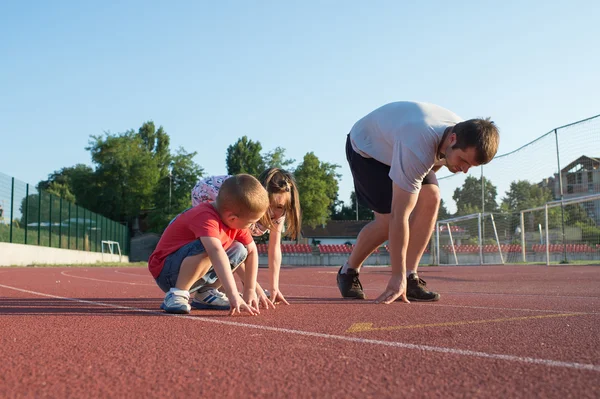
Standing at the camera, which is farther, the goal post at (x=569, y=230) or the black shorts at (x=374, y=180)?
the goal post at (x=569, y=230)

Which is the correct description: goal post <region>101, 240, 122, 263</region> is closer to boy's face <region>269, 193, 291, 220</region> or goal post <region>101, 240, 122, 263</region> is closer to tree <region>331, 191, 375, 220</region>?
boy's face <region>269, 193, 291, 220</region>

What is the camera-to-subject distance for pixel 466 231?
24.5 metres

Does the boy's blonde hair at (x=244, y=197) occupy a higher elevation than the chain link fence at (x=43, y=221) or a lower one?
lower

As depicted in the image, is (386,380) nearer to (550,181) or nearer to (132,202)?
(550,181)

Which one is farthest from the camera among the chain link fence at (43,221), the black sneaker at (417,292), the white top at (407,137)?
the chain link fence at (43,221)

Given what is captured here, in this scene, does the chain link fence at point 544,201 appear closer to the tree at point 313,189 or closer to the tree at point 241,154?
the tree at point 313,189

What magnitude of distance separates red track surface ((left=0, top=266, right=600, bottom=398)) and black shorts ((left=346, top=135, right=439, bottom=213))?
1.13 metres

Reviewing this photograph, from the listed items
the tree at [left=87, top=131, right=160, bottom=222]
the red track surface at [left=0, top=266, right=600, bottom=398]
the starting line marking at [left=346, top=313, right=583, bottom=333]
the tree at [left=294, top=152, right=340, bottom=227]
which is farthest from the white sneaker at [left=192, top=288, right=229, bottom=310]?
the tree at [left=87, top=131, right=160, bottom=222]

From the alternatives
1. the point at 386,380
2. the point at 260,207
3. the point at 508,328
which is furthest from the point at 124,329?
the point at 508,328

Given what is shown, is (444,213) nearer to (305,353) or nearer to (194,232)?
(194,232)

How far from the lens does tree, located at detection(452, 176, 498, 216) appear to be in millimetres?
21925

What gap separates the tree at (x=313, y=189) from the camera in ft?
170

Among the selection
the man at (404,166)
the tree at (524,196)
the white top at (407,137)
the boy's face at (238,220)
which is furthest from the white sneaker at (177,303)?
the tree at (524,196)

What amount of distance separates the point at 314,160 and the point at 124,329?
51274mm
